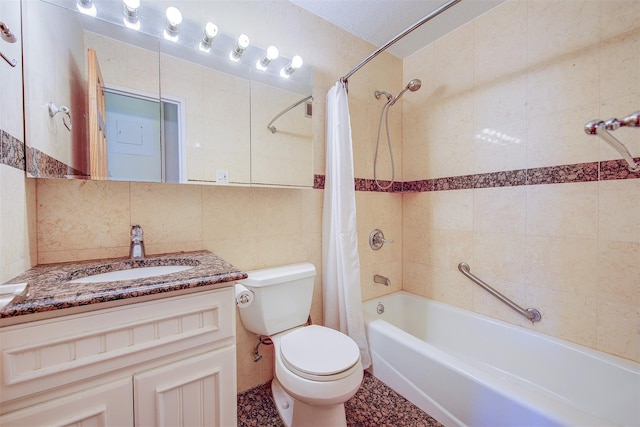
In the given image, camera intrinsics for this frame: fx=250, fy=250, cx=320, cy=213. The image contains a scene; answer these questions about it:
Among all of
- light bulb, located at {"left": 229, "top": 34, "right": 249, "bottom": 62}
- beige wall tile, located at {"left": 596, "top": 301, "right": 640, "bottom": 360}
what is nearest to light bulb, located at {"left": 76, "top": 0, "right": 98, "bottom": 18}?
light bulb, located at {"left": 229, "top": 34, "right": 249, "bottom": 62}

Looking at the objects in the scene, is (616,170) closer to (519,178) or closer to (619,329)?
(519,178)

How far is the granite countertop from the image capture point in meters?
0.61

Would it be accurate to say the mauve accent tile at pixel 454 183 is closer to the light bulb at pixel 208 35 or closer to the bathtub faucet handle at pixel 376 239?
the bathtub faucet handle at pixel 376 239

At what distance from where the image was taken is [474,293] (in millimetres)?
1709

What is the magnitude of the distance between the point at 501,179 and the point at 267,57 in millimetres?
1594

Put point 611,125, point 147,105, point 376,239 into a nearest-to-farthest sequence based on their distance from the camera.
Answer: point 611,125
point 147,105
point 376,239

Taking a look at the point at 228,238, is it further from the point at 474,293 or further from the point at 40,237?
the point at 474,293

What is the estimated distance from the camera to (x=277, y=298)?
1312 millimetres

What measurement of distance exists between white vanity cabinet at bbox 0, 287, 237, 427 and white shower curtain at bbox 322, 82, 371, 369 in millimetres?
811

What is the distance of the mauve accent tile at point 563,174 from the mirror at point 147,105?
136 centimetres

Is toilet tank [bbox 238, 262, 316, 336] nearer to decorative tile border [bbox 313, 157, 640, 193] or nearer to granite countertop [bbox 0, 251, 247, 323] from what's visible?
granite countertop [bbox 0, 251, 247, 323]

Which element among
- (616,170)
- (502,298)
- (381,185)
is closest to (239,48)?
(381,185)

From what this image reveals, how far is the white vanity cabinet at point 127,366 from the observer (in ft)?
1.99

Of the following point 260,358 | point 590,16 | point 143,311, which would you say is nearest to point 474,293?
point 260,358
